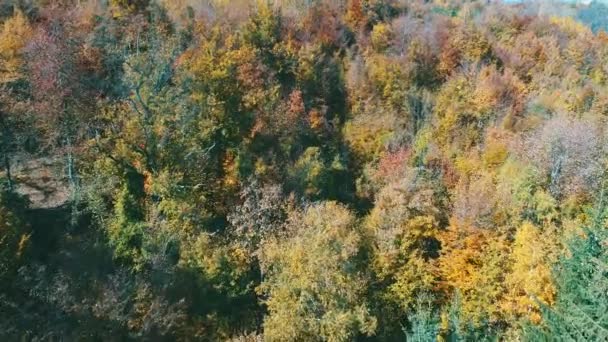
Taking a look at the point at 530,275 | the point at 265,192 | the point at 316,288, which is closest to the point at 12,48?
the point at 265,192

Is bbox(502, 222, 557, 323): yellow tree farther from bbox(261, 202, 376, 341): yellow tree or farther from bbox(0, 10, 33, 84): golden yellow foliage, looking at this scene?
bbox(0, 10, 33, 84): golden yellow foliage

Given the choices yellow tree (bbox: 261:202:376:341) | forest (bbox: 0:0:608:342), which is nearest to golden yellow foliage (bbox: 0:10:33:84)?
forest (bbox: 0:0:608:342)

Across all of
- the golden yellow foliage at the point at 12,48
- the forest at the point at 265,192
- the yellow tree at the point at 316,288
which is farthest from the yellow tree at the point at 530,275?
the golden yellow foliage at the point at 12,48

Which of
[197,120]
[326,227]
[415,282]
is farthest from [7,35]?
[415,282]

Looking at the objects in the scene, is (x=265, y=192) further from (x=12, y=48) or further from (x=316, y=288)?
(x=12, y=48)

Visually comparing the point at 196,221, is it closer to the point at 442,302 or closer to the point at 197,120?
the point at 197,120

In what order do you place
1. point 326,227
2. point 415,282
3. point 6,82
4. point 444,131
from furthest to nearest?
point 444,131 < point 6,82 < point 415,282 < point 326,227

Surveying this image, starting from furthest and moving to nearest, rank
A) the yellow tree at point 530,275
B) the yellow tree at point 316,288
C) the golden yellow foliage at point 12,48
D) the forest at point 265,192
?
1. the golden yellow foliage at point 12,48
2. the yellow tree at point 530,275
3. the yellow tree at point 316,288
4. the forest at point 265,192

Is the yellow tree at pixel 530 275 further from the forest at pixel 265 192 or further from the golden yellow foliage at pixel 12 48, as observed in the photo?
the golden yellow foliage at pixel 12 48
